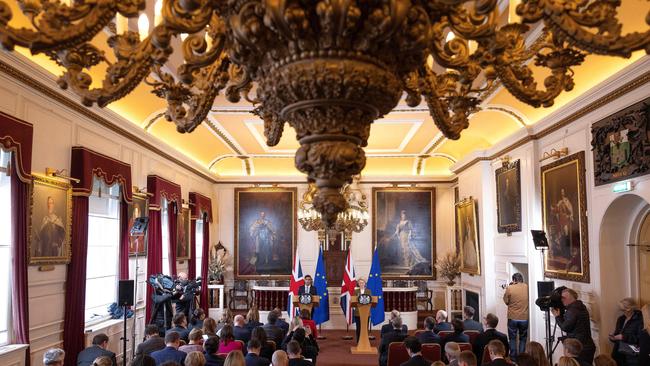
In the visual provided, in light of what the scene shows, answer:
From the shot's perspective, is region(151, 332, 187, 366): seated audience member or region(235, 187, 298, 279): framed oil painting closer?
region(151, 332, 187, 366): seated audience member

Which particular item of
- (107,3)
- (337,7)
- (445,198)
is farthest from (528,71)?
(445,198)

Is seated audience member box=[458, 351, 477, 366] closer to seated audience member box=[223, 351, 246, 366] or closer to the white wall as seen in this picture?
seated audience member box=[223, 351, 246, 366]

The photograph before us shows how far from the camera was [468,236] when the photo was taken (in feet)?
48.3

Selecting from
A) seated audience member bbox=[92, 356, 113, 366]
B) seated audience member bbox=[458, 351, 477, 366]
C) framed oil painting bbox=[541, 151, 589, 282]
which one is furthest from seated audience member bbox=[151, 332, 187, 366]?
framed oil painting bbox=[541, 151, 589, 282]

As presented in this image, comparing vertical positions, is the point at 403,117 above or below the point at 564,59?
above

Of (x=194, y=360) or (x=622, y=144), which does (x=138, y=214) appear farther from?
(x=622, y=144)

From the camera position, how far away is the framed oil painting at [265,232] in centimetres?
1778

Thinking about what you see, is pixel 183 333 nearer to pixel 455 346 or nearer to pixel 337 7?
pixel 455 346

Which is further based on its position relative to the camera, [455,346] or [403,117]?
[403,117]

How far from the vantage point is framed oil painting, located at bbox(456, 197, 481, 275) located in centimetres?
1383

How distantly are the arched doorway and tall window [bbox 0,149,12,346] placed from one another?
765 centimetres

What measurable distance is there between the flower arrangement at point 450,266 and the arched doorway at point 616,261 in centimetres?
802

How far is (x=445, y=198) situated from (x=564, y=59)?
639 inches

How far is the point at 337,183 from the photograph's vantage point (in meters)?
1.75
